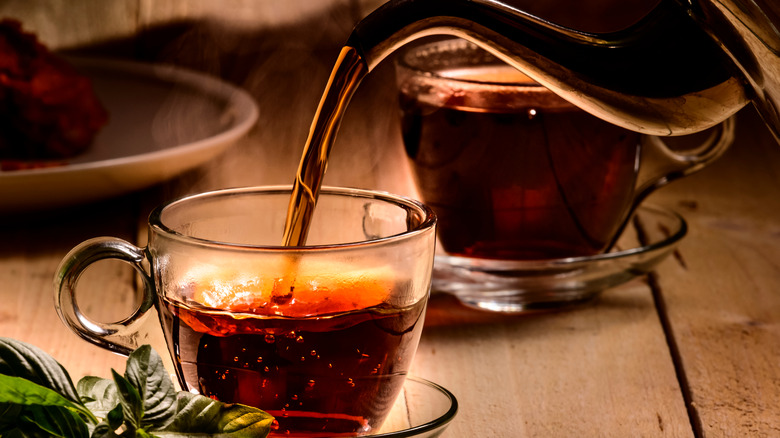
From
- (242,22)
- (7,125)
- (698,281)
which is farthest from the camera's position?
(242,22)

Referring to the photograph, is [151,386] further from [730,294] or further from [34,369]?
[730,294]

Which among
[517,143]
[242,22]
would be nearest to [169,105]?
[242,22]

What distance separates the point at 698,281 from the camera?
0.85 m

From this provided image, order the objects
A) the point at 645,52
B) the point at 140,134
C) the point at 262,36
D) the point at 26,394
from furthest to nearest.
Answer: the point at 262,36
the point at 140,134
the point at 645,52
the point at 26,394

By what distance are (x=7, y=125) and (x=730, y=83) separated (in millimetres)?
767

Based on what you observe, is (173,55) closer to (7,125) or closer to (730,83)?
(7,125)

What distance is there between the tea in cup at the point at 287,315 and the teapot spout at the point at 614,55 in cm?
10

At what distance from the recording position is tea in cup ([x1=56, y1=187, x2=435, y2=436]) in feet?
1.61

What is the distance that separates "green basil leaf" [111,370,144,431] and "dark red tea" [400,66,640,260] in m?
0.37

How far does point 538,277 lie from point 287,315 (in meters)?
0.28

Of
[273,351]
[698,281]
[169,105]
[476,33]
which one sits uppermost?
[476,33]

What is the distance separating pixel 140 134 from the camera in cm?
119

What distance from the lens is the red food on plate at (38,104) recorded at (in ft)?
3.30

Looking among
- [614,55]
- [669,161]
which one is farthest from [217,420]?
[669,161]
